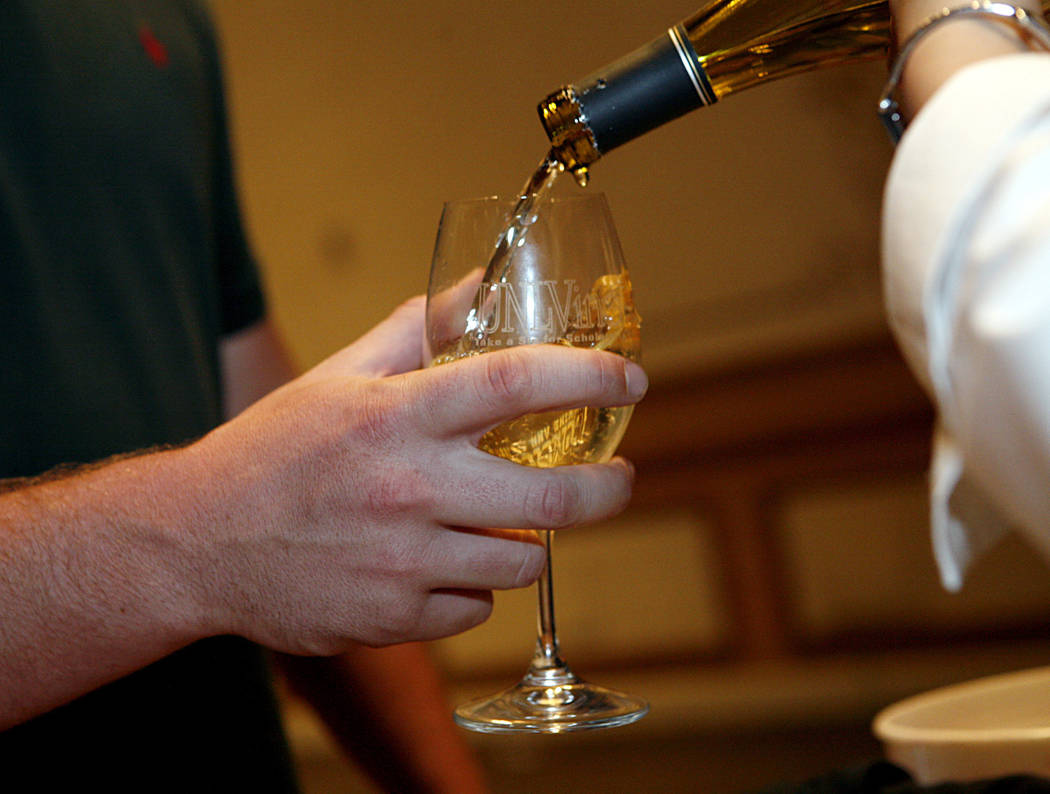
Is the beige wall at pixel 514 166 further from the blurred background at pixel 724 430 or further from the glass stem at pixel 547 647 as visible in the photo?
the glass stem at pixel 547 647

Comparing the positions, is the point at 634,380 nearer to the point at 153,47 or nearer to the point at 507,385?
the point at 507,385

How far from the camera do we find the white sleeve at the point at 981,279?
12.8 inches

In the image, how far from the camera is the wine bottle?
0.65m

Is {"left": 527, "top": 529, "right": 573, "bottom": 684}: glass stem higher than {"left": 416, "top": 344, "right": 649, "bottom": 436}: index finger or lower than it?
lower

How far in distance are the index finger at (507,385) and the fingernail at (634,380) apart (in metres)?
0.02

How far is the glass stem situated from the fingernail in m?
0.13

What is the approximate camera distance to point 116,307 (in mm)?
1053

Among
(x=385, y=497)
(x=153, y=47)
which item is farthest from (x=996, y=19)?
(x=153, y=47)

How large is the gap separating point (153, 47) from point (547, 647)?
34.7 inches

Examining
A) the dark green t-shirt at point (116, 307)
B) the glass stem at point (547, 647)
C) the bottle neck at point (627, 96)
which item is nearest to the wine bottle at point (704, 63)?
the bottle neck at point (627, 96)

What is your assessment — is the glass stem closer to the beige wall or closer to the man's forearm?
the man's forearm

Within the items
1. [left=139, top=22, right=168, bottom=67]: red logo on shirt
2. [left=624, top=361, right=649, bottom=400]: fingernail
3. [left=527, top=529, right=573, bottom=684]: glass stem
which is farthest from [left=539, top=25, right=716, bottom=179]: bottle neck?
[left=139, top=22, right=168, bottom=67]: red logo on shirt

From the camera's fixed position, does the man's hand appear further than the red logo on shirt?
No

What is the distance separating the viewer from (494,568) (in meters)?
0.64
